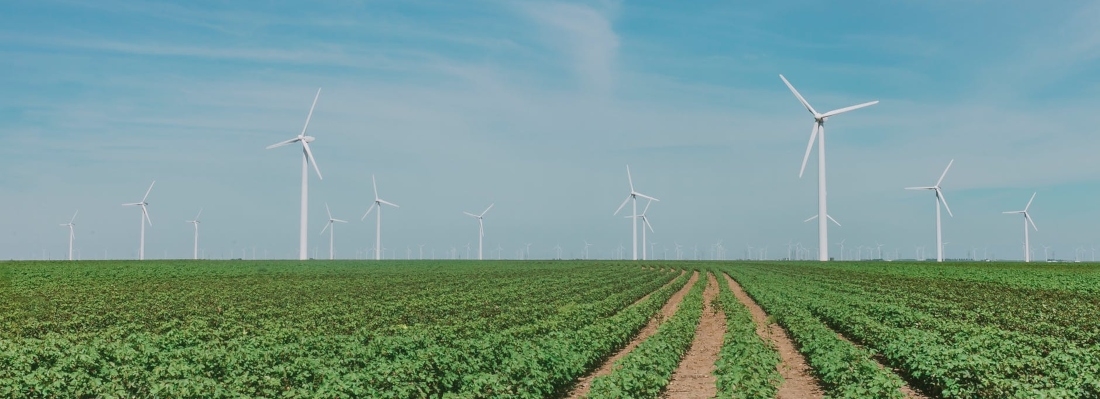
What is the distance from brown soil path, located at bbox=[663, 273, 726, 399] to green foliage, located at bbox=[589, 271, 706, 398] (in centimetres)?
24

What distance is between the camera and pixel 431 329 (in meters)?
25.9

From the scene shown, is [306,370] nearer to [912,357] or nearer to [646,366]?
[646,366]

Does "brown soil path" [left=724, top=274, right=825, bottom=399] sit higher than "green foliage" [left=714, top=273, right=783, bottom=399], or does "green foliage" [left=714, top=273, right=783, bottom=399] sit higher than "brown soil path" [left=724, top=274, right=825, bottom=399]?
"green foliage" [left=714, top=273, right=783, bottom=399]

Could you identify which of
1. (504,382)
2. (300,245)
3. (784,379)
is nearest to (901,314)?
(784,379)

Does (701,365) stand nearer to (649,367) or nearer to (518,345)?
(649,367)

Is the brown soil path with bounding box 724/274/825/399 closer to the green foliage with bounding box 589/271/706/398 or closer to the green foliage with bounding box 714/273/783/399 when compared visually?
the green foliage with bounding box 714/273/783/399

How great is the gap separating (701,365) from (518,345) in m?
5.01

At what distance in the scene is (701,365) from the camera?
21.2 m

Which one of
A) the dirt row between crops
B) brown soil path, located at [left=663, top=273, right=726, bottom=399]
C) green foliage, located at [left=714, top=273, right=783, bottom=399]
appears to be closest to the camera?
green foliage, located at [left=714, top=273, right=783, bottom=399]

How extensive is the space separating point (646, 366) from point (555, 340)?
3.87m

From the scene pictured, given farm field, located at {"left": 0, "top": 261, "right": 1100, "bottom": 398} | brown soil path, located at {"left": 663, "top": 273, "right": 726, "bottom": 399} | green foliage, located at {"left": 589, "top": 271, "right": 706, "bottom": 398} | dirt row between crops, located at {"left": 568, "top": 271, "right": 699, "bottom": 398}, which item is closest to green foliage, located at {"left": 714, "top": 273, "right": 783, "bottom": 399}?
farm field, located at {"left": 0, "top": 261, "right": 1100, "bottom": 398}

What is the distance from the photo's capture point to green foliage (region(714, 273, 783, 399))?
14.9m

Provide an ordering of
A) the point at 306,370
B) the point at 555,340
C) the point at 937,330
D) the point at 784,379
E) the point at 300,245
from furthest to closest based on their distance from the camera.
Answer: the point at 300,245, the point at 937,330, the point at 555,340, the point at 784,379, the point at 306,370

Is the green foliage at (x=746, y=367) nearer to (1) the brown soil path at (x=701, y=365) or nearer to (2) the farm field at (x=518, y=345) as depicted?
(2) the farm field at (x=518, y=345)
